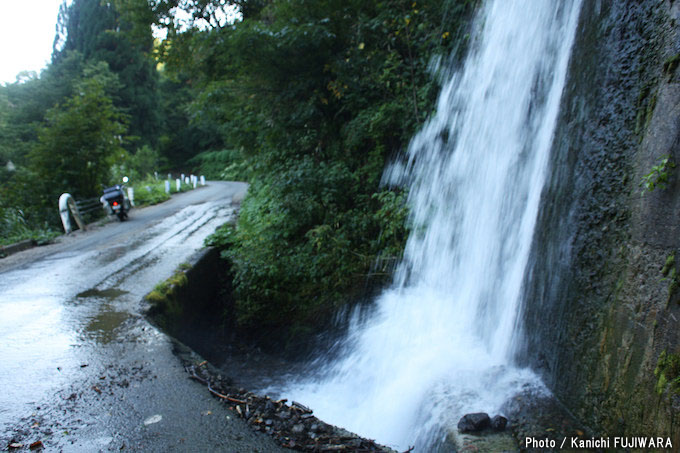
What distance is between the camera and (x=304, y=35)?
28.3 feet

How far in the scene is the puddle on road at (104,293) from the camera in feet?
21.2

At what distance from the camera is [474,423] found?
3.11 meters

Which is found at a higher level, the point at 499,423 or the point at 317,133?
the point at 317,133

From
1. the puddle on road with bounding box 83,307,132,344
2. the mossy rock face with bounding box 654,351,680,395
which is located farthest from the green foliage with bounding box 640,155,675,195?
the puddle on road with bounding box 83,307,132,344

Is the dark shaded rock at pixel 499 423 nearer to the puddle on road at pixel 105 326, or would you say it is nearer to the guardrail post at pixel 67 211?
the puddle on road at pixel 105 326

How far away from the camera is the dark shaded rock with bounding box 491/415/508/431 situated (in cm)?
312

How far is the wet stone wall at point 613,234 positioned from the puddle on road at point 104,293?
18.4ft

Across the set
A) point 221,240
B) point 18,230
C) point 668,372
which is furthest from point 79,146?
point 668,372

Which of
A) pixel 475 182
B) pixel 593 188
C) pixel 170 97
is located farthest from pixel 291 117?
pixel 170 97

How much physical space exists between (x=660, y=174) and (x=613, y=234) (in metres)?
0.62

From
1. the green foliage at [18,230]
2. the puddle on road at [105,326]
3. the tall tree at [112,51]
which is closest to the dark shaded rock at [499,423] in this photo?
the puddle on road at [105,326]

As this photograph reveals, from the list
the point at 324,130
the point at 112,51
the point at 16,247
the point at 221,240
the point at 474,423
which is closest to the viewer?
the point at 474,423

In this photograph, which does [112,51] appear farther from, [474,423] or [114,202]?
[474,423]

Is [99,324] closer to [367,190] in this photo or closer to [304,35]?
[367,190]
